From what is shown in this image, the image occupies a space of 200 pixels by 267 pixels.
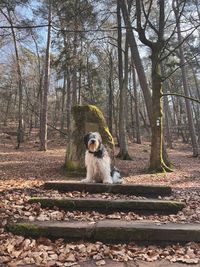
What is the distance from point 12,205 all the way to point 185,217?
2.76 meters

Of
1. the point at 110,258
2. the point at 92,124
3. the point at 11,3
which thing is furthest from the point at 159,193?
the point at 11,3

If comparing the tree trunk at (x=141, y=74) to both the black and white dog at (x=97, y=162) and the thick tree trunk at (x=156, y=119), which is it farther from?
the black and white dog at (x=97, y=162)

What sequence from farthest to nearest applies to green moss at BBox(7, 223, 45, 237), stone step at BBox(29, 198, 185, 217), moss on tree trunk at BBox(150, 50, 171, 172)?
moss on tree trunk at BBox(150, 50, 171, 172)
stone step at BBox(29, 198, 185, 217)
green moss at BBox(7, 223, 45, 237)

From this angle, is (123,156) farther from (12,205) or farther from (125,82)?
(12,205)

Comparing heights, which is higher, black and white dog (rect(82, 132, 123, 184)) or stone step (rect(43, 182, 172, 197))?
black and white dog (rect(82, 132, 123, 184))

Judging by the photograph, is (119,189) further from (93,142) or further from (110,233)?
(110,233)

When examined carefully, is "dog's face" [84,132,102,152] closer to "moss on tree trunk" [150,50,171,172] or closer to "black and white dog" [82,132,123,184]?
"black and white dog" [82,132,123,184]

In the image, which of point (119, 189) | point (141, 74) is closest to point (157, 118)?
point (141, 74)

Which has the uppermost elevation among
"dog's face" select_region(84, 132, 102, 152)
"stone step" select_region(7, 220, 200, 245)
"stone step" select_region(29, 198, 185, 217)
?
"dog's face" select_region(84, 132, 102, 152)

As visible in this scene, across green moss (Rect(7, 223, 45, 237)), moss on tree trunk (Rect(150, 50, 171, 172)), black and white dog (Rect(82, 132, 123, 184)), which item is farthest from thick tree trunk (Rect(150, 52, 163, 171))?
green moss (Rect(7, 223, 45, 237))

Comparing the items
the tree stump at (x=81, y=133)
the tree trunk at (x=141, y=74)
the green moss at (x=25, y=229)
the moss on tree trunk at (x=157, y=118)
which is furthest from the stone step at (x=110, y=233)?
the tree trunk at (x=141, y=74)

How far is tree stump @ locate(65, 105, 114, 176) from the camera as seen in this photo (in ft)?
22.0

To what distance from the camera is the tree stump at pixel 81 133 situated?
22.0 feet

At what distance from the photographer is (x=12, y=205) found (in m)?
3.02
